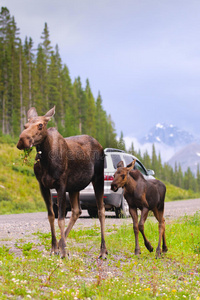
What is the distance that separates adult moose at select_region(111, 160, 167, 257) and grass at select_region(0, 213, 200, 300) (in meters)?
0.49

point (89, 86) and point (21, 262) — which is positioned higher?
point (89, 86)

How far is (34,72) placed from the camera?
70938mm

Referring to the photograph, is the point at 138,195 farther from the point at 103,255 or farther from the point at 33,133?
the point at 33,133

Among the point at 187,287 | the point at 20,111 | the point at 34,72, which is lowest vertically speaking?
the point at 187,287

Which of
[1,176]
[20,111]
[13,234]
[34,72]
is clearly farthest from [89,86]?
[13,234]

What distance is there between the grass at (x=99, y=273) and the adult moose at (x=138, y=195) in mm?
486

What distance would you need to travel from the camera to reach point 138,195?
6.95 m

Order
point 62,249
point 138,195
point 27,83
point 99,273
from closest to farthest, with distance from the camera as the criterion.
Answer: point 99,273 < point 62,249 < point 138,195 < point 27,83

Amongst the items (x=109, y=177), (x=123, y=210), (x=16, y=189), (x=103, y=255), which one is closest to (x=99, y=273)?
(x=103, y=255)

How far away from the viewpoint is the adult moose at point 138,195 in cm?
682

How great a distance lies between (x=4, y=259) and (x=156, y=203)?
3.09 metres

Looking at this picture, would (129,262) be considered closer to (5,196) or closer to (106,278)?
(106,278)

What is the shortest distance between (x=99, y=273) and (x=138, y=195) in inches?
82.4

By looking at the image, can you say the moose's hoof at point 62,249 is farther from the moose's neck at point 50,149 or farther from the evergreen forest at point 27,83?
the evergreen forest at point 27,83
